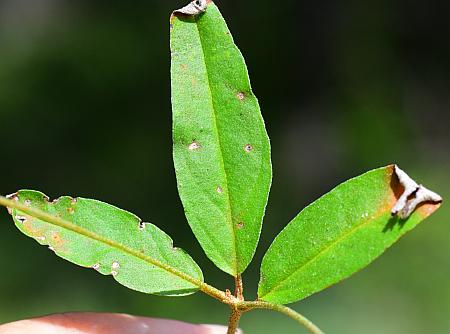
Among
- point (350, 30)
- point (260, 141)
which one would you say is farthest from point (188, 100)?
point (350, 30)

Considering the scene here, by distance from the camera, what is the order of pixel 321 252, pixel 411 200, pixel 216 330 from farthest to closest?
pixel 216 330, pixel 321 252, pixel 411 200

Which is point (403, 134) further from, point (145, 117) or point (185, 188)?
point (185, 188)

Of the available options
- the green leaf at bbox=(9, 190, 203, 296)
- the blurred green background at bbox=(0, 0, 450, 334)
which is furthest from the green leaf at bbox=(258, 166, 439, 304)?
the blurred green background at bbox=(0, 0, 450, 334)

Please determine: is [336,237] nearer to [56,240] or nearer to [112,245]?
[112,245]

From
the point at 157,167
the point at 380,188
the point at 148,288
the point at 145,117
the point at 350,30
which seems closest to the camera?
the point at 380,188

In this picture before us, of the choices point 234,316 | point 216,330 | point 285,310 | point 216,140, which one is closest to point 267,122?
point 216,330

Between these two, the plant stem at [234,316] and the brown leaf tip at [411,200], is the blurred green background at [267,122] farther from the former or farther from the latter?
the brown leaf tip at [411,200]

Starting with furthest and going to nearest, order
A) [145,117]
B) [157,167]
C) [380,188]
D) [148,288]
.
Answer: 1. [145,117]
2. [157,167]
3. [148,288]
4. [380,188]
